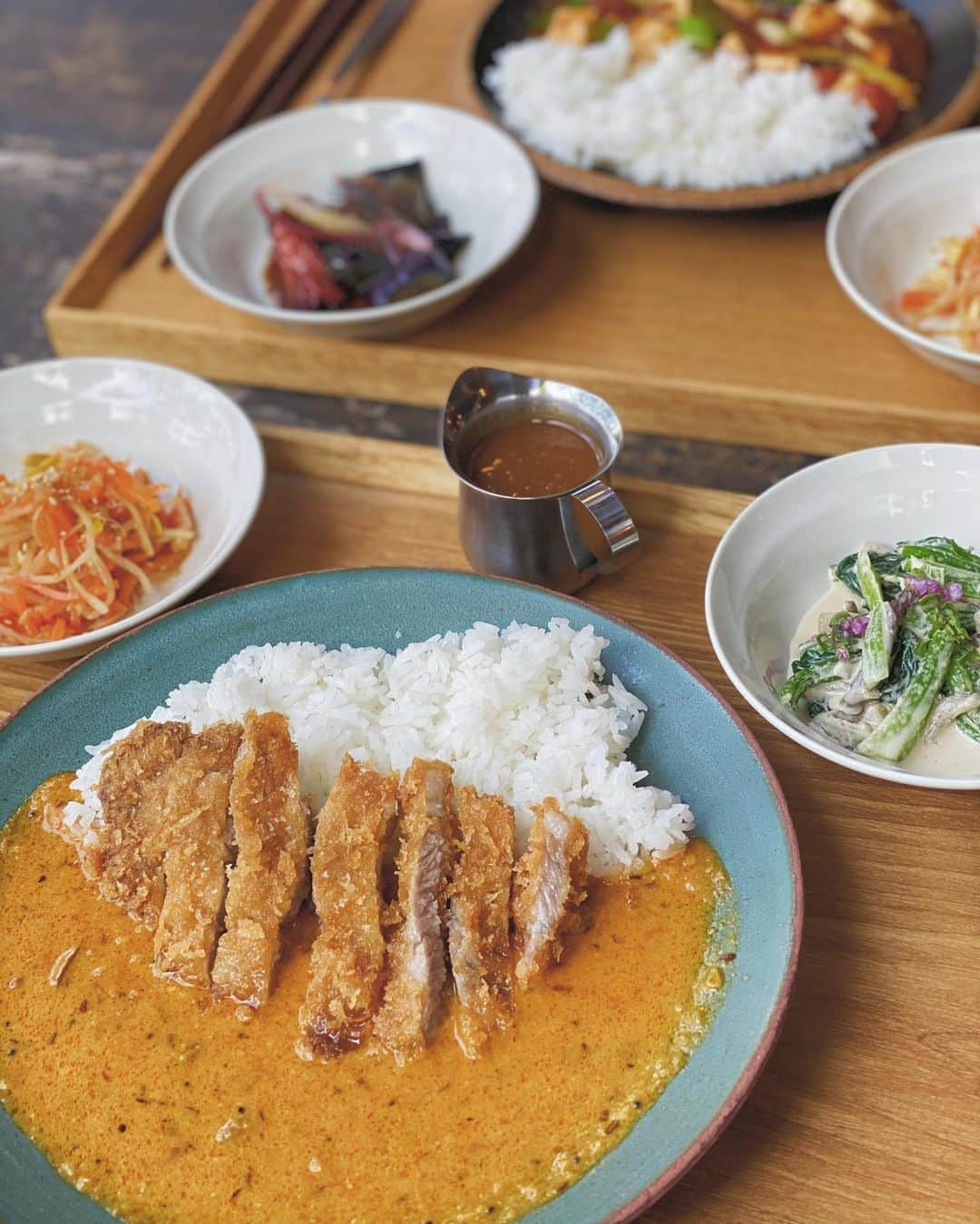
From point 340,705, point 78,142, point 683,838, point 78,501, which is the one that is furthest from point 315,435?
point 78,142

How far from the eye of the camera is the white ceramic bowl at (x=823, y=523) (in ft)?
7.76

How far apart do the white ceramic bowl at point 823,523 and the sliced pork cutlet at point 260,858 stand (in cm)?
87

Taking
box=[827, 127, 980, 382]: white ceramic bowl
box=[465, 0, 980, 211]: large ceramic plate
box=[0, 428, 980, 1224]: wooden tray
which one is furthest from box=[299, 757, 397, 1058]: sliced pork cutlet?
box=[465, 0, 980, 211]: large ceramic plate

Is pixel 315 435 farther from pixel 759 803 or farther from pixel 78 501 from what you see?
pixel 759 803

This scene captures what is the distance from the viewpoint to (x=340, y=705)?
2301 mm

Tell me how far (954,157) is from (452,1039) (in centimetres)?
270

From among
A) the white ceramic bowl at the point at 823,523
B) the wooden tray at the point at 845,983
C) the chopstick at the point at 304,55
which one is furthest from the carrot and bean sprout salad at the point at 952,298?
the chopstick at the point at 304,55

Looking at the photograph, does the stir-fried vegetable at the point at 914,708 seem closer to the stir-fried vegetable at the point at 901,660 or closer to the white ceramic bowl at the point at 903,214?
the stir-fried vegetable at the point at 901,660

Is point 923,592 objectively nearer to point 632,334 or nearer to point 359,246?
point 632,334

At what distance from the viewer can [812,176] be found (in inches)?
134

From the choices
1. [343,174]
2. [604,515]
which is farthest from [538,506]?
[343,174]

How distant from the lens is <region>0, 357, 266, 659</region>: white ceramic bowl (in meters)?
2.88

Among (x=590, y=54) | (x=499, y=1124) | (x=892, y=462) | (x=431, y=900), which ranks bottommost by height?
(x=499, y=1124)

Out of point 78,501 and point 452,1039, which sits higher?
point 78,501
